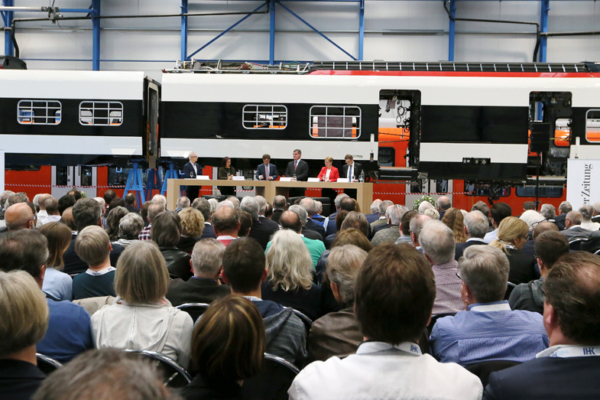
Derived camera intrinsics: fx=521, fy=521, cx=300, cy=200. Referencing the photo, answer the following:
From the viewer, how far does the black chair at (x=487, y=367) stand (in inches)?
87.2

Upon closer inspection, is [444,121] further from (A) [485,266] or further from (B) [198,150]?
(A) [485,266]

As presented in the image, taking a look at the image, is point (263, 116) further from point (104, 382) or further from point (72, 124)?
point (104, 382)

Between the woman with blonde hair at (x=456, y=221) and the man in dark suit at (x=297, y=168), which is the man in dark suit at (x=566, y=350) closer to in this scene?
the woman with blonde hair at (x=456, y=221)

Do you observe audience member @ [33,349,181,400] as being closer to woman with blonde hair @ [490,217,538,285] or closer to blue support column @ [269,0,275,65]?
woman with blonde hair @ [490,217,538,285]

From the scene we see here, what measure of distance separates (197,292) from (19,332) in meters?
1.44

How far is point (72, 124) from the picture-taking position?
12.3m

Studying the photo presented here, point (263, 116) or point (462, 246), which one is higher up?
point (263, 116)

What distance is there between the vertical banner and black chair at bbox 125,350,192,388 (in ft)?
30.4

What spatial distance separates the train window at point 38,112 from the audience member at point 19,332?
11.8 m

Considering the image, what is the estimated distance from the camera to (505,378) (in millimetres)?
1749

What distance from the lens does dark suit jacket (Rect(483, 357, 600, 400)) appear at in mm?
1675

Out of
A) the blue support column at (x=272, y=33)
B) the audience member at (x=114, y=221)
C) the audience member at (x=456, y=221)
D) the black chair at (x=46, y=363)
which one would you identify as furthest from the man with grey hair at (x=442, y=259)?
the blue support column at (x=272, y=33)

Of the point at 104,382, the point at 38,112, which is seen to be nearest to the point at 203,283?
the point at 104,382

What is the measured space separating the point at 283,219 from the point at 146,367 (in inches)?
179
